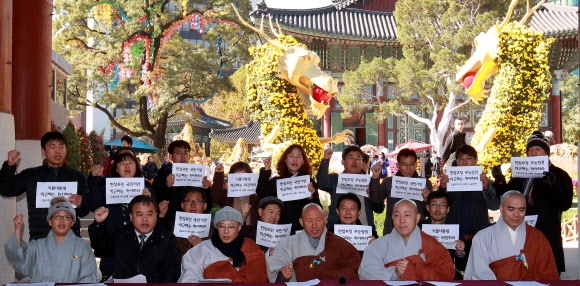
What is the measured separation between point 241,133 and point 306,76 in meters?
Answer: 23.3

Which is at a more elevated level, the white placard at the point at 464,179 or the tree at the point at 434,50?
the tree at the point at 434,50

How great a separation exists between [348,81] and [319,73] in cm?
1416

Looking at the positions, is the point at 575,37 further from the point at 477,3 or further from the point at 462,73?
the point at 462,73

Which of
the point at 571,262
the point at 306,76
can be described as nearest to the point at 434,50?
the point at 306,76

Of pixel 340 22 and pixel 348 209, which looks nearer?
pixel 348 209

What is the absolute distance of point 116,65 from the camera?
21.9 m

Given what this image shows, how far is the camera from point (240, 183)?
237 inches

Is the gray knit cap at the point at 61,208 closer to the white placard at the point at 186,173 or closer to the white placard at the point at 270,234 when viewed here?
the white placard at the point at 270,234

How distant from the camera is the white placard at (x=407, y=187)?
5.69m

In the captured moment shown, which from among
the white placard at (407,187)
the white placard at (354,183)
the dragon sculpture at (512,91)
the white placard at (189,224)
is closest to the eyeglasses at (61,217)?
the white placard at (189,224)

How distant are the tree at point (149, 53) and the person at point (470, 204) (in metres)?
15.4

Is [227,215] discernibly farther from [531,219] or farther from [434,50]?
[434,50]

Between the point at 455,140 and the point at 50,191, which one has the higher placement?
the point at 455,140

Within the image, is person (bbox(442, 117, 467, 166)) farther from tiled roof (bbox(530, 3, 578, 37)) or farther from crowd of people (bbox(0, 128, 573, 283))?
tiled roof (bbox(530, 3, 578, 37))
